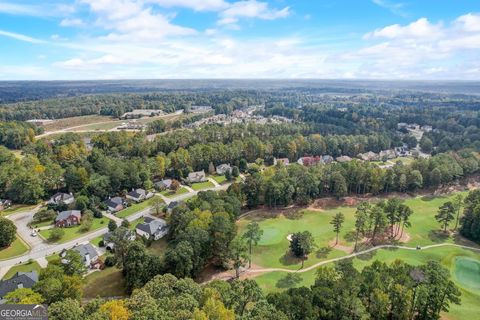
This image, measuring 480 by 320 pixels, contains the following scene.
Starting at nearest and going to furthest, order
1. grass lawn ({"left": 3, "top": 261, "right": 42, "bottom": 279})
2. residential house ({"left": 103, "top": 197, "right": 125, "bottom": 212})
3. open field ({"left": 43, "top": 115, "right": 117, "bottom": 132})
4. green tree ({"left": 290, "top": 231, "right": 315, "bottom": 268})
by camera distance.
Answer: grass lawn ({"left": 3, "top": 261, "right": 42, "bottom": 279}) → green tree ({"left": 290, "top": 231, "right": 315, "bottom": 268}) → residential house ({"left": 103, "top": 197, "right": 125, "bottom": 212}) → open field ({"left": 43, "top": 115, "right": 117, "bottom": 132})

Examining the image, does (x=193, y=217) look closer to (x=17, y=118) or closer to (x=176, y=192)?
(x=176, y=192)

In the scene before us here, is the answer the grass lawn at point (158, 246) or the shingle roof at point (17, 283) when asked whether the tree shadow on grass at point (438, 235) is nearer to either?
the grass lawn at point (158, 246)

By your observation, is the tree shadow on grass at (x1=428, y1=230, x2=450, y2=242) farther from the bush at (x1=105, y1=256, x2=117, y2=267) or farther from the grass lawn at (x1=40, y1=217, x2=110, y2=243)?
the grass lawn at (x1=40, y1=217, x2=110, y2=243)

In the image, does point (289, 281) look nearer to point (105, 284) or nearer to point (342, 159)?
point (105, 284)

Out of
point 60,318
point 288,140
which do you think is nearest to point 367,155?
point 288,140

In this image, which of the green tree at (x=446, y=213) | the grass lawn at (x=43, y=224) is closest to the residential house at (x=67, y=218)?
the grass lawn at (x=43, y=224)
